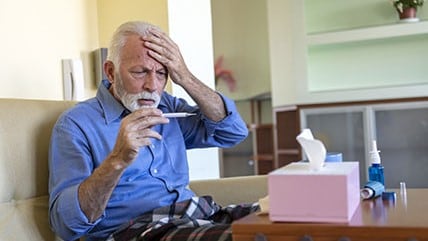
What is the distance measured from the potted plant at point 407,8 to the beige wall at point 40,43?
7.10ft

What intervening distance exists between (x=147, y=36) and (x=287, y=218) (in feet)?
2.12

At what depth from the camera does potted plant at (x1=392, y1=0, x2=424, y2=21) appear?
3297 millimetres

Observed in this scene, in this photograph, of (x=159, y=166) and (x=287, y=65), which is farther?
(x=287, y=65)

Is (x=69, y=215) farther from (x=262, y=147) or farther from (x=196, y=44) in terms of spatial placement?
(x=262, y=147)

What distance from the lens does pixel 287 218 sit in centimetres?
81

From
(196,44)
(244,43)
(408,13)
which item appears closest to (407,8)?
(408,13)

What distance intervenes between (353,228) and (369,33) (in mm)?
2812

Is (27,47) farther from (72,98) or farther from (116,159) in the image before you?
(116,159)

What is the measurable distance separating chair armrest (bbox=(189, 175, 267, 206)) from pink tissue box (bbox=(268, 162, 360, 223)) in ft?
2.31

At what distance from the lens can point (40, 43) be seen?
160 centimetres

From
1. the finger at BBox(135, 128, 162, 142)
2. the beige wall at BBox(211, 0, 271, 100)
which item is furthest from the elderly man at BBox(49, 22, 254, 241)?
the beige wall at BBox(211, 0, 271, 100)

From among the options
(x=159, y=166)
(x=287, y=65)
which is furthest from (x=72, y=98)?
(x=287, y=65)

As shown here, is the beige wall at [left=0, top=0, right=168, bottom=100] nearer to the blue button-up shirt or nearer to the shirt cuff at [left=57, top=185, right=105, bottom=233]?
the blue button-up shirt

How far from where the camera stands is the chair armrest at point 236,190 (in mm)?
1519
